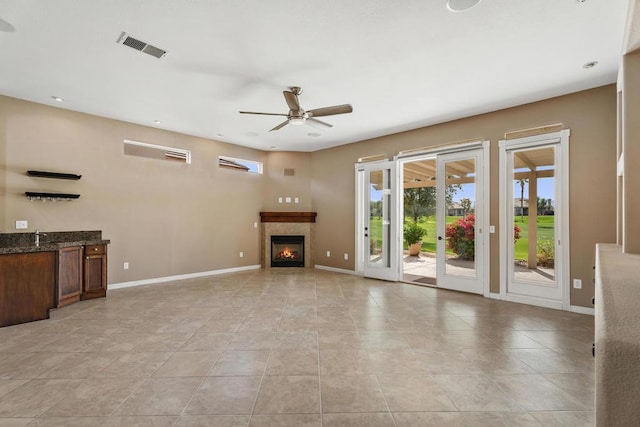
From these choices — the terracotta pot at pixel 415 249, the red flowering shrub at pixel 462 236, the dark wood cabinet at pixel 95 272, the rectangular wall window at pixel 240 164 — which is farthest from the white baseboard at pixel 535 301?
the dark wood cabinet at pixel 95 272

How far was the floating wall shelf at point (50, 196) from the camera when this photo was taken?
442 cm

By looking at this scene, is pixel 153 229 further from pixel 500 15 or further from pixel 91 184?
pixel 500 15

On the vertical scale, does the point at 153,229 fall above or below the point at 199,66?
below

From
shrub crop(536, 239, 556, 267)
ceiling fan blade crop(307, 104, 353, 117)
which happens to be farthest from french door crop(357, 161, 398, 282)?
ceiling fan blade crop(307, 104, 353, 117)

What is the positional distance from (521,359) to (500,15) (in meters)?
3.12

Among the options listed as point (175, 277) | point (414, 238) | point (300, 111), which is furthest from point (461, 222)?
point (175, 277)

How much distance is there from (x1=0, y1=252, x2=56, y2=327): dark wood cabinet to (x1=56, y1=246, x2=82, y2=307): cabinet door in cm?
17

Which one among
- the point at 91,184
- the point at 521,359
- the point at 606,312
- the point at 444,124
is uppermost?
the point at 444,124

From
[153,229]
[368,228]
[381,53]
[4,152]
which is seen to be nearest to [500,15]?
[381,53]

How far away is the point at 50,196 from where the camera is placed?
14.9 feet

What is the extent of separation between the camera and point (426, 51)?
10.1 feet

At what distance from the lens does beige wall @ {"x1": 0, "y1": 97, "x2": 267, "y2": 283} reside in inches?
175

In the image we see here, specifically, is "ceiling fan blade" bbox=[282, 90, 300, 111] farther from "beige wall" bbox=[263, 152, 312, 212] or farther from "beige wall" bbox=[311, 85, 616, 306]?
"beige wall" bbox=[263, 152, 312, 212]

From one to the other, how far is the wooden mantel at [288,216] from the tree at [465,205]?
3.52 meters
